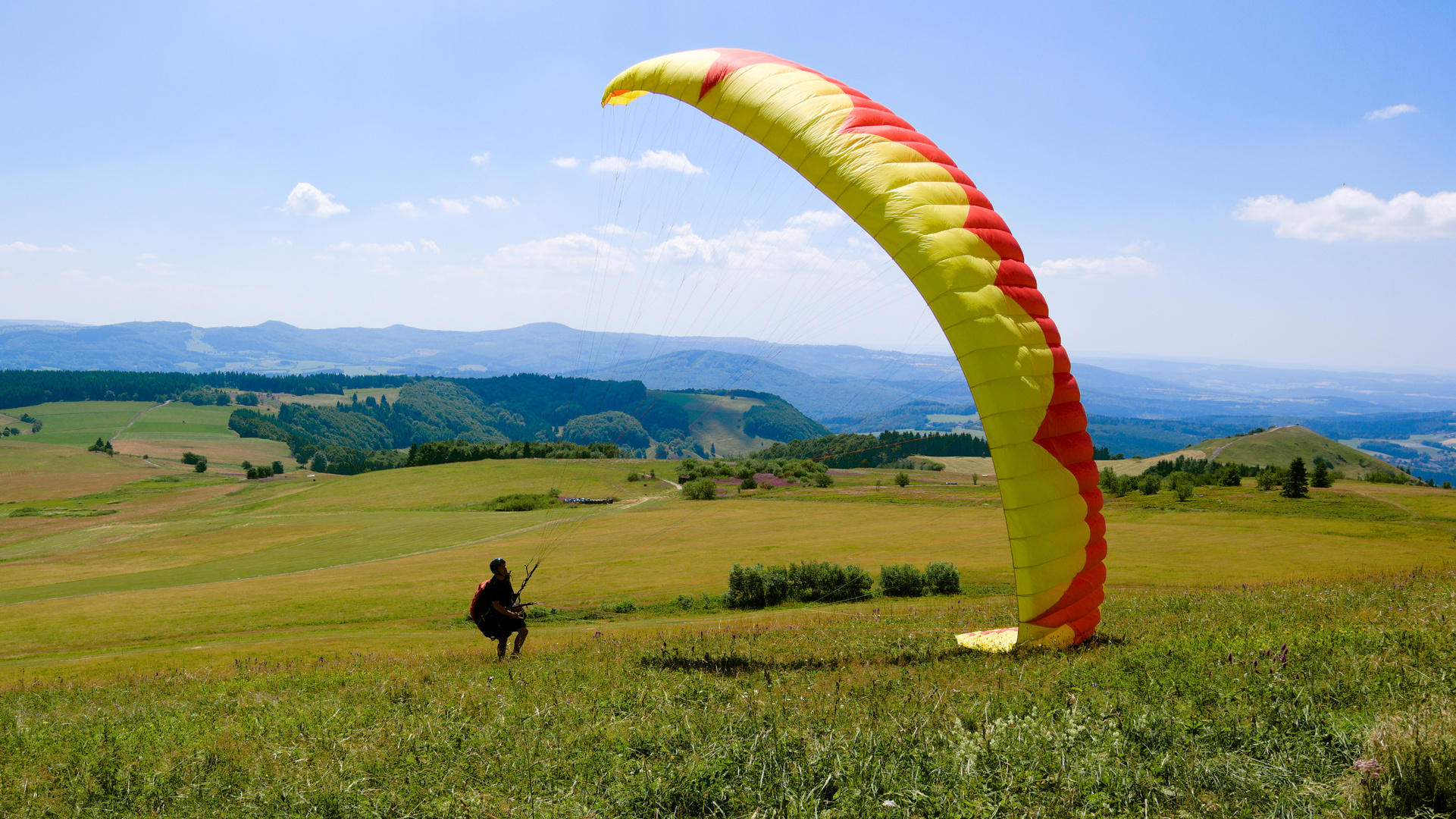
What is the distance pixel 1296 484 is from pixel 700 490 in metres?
45.8

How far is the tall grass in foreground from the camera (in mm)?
4520

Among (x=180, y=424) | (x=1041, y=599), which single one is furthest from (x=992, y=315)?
(x=180, y=424)

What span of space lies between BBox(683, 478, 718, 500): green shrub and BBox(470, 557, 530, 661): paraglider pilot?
53271mm

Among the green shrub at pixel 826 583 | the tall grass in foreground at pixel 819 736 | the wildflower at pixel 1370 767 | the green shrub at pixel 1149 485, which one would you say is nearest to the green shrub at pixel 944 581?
the green shrub at pixel 826 583

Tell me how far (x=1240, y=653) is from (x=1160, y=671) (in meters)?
1.09

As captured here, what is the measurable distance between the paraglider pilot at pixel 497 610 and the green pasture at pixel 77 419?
180 m

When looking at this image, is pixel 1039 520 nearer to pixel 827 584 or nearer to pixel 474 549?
pixel 827 584

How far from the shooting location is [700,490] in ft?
213

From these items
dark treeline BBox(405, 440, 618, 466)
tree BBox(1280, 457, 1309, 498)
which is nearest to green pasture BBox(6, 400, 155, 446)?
dark treeline BBox(405, 440, 618, 466)

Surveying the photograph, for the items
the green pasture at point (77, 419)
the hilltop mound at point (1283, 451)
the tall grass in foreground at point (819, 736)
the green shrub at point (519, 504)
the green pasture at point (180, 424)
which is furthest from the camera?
the green pasture at point (180, 424)

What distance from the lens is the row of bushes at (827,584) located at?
74.5 ft

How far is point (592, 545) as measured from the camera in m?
40.5

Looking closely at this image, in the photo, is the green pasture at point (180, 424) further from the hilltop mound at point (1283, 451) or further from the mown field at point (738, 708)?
the hilltop mound at point (1283, 451)

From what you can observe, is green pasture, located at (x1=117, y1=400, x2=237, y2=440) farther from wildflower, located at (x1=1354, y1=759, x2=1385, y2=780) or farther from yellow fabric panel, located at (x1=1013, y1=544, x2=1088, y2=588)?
wildflower, located at (x1=1354, y1=759, x2=1385, y2=780)
